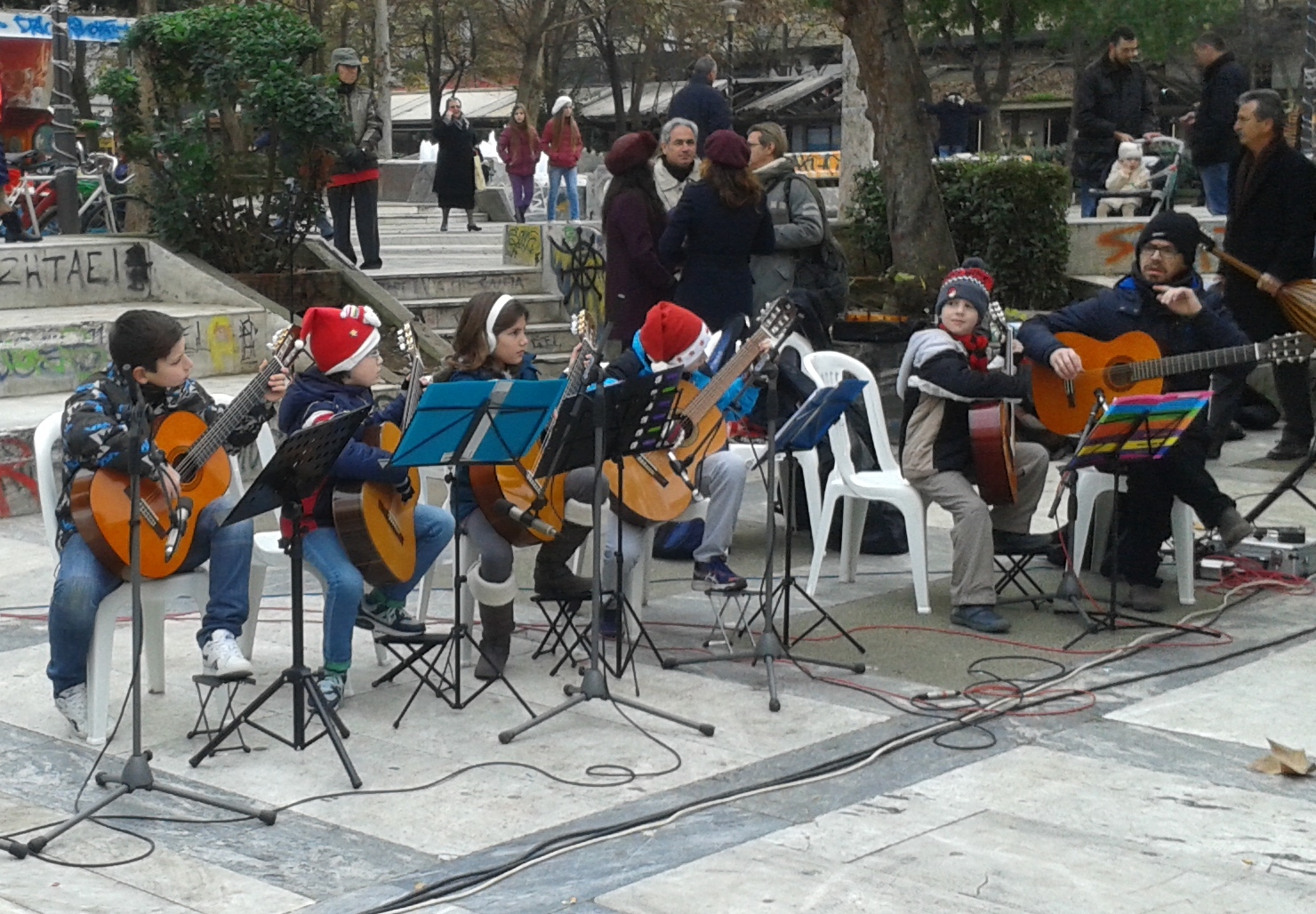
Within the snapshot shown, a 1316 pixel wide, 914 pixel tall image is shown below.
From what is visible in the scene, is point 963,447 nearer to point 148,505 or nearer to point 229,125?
point 148,505

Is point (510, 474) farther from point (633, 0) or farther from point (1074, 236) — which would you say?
point (633, 0)

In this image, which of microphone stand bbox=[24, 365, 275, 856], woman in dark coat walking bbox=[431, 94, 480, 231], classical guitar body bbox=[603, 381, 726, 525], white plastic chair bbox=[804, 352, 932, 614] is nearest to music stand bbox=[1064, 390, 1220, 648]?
white plastic chair bbox=[804, 352, 932, 614]

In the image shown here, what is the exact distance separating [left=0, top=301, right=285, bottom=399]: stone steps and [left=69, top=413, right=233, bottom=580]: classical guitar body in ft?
16.7

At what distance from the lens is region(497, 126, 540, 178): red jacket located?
22.1 m

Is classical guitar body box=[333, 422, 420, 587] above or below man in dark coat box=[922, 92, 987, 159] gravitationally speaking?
below

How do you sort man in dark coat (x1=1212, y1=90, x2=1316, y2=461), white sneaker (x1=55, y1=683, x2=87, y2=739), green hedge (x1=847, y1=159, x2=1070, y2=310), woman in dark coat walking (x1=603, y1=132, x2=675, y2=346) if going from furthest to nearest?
green hedge (x1=847, y1=159, x2=1070, y2=310)
man in dark coat (x1=1212, y1=90, x2=1316, y2=461)
woman in dark coat walking (x1=603, y1=132, x2=675, y2=346)
white sneaker (x1=55, y1=683, x2=87, y2=739)

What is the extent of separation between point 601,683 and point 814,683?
925 mm

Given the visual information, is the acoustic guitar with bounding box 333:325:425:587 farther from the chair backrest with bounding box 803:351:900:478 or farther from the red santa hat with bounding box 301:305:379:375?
the chair backrest with bounding box 803:351:900:478

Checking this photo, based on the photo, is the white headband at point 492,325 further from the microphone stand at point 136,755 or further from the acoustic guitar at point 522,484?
the microphone stand at point 136,755

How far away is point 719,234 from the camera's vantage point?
29.7 ft

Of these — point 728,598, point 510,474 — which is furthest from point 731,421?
point 510,474

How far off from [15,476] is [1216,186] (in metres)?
9.59

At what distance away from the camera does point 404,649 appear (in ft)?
22.2

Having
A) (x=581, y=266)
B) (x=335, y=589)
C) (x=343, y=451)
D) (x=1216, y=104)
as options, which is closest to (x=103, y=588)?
(x=335, y=589)
